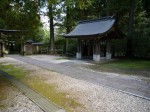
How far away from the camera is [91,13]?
24.4 meters

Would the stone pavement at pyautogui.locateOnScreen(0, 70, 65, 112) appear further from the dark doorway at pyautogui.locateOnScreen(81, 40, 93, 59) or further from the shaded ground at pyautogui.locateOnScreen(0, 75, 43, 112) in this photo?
the dark doorway at pyautogui.locateOnScreen(81, 40, 93, 59)

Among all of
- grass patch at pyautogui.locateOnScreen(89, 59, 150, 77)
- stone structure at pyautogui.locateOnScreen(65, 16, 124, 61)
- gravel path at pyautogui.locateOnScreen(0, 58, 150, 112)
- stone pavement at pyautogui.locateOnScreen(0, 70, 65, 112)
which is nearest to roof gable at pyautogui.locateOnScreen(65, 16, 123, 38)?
stone structure at pyautogui.locateOnScreen(65, 16, 124, 61)

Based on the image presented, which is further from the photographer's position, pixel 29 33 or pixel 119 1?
pixel 119 1

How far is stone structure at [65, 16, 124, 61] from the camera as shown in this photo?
15078 mm

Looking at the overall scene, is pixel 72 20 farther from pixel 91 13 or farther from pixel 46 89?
pixel 46 89

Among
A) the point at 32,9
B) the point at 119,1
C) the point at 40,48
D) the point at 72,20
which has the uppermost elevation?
the point at 119,1

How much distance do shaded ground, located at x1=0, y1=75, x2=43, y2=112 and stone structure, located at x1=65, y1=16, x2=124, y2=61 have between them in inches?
384

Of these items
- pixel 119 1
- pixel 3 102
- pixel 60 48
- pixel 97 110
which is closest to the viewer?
pixel 97 110

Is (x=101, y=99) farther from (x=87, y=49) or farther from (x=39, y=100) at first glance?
(x=87, y=49)

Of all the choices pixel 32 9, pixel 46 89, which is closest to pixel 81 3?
pixel 32 9

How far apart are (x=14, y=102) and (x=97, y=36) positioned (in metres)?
10.5

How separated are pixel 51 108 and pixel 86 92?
1.80 meters

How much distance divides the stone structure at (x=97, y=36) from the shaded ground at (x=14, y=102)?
9746 millimetres

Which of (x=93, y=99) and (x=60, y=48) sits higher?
(x=60, y=48)
